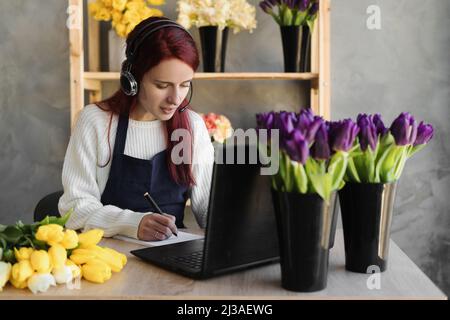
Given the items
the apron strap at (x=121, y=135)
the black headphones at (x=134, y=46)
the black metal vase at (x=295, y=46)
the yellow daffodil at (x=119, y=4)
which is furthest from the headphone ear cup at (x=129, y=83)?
the black metal vase at (x=295, y=46)

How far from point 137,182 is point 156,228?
470 mm

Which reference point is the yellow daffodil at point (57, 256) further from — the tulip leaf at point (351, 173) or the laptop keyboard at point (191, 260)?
the tulip leaf at point (351, 173)

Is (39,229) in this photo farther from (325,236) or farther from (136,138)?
(136,138)

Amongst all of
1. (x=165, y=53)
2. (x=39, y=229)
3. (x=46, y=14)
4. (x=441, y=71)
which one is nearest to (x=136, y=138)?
(x=165, y=53)

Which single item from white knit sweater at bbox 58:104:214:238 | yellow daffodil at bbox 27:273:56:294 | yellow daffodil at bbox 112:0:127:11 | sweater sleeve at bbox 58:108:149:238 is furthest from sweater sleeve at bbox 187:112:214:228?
yellow daffodil at bbox 27:273:56:294

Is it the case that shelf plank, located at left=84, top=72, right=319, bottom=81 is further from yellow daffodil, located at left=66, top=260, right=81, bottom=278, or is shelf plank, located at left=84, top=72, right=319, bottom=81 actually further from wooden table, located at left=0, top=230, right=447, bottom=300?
yellow daffodil, located at left=66, top=260, right=81, bottom=278

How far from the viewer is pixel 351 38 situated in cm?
312

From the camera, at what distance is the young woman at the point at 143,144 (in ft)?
6.48

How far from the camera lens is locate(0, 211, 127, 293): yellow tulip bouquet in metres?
1.28

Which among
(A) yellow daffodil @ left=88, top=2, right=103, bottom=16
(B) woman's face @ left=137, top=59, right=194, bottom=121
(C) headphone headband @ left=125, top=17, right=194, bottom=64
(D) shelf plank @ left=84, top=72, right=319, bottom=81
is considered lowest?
(B) woman's face @ left=137, top=59, right=194, bottom=121

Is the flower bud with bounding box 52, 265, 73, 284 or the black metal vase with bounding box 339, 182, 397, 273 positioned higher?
the black metal vase with bounding box 339, 182, 397, 273

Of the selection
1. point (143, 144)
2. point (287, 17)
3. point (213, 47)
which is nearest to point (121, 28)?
point (213, 47)

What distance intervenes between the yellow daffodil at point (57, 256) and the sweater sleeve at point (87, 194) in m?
0.45

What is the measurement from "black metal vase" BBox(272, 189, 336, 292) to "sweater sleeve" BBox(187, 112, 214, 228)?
0.91 metres
